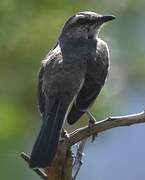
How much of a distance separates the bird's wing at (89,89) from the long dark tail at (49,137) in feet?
0.20

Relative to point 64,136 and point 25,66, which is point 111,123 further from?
point 25,66

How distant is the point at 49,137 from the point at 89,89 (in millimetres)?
574

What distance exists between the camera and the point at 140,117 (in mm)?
4211

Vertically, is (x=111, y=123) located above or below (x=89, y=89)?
above

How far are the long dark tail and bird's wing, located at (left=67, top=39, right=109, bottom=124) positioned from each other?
0.06 m

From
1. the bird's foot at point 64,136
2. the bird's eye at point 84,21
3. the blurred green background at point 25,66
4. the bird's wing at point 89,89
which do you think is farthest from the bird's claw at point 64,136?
the bird's eye at point 84,21

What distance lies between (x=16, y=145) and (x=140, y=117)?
151 cm

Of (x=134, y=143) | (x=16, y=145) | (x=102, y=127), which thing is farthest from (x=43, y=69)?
(x=134, y=143)

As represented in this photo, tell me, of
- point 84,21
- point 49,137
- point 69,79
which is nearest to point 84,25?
point 84,21

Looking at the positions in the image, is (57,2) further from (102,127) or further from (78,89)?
(102,127)

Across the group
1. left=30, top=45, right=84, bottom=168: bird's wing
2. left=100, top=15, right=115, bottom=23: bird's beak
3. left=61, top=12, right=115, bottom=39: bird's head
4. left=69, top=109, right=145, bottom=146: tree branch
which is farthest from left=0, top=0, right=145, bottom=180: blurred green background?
left=69, top=109, right=145, bottom=146: tree branch

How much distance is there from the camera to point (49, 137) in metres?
4.64

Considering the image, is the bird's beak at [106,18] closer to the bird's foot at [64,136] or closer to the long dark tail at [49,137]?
the long dark tail at [49,137]

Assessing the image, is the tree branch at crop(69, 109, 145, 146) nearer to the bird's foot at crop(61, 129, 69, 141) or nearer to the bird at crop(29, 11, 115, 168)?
the bird's foot at crop(61, 129, 69, 141)
